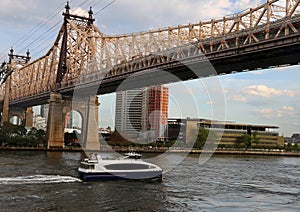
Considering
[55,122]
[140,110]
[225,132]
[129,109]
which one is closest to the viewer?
[140,110]

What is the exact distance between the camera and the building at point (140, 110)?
65.6 meters

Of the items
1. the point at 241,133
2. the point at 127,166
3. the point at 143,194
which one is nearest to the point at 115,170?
the point at 127,166

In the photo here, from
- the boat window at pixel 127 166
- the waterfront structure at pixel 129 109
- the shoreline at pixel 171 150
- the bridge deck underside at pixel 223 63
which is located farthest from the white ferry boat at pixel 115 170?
the shoreline at pixel 171 150

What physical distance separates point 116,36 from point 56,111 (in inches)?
614

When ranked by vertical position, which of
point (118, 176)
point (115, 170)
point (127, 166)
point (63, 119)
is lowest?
point (118, 176)

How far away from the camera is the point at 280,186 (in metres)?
30.6

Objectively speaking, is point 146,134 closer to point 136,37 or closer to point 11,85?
point 136,37

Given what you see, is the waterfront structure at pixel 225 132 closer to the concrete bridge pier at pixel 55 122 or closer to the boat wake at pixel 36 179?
the concrete bridge pier at pixel 55 122

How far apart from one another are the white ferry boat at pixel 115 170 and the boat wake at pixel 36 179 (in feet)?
3.14

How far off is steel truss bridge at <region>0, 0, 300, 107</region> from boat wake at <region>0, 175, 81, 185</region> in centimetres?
1764

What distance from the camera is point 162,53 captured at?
159 feet

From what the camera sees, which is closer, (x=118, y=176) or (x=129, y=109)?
(x=118, y=176)

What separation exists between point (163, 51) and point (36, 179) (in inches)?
960

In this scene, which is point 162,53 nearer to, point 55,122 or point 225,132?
point 55,122
